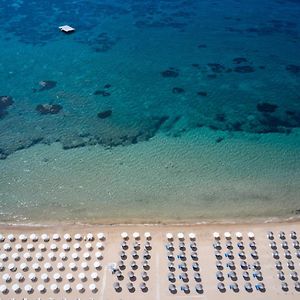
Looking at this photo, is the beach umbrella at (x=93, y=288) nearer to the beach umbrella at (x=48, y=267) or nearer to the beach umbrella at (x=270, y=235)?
the beach umbrella at (x=48, y=267)

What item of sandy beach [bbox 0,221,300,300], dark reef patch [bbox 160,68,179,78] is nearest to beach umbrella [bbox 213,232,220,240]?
sandy beach [bbox 0,221,300,300]

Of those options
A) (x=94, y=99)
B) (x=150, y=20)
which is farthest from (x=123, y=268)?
(x=150, y=20)

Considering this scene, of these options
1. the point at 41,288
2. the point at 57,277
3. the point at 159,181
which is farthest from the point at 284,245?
the point at 41,288

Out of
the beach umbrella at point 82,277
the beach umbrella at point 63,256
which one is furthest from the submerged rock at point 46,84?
the beach umbrella at point 82,277

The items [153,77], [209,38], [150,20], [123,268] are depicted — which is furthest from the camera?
[150,20]

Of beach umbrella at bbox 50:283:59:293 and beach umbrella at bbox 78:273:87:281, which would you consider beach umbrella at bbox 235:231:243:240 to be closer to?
beach umbrella at bbox 78:273:87:281

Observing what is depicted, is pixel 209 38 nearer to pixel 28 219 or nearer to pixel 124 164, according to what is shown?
pixel 124 164
